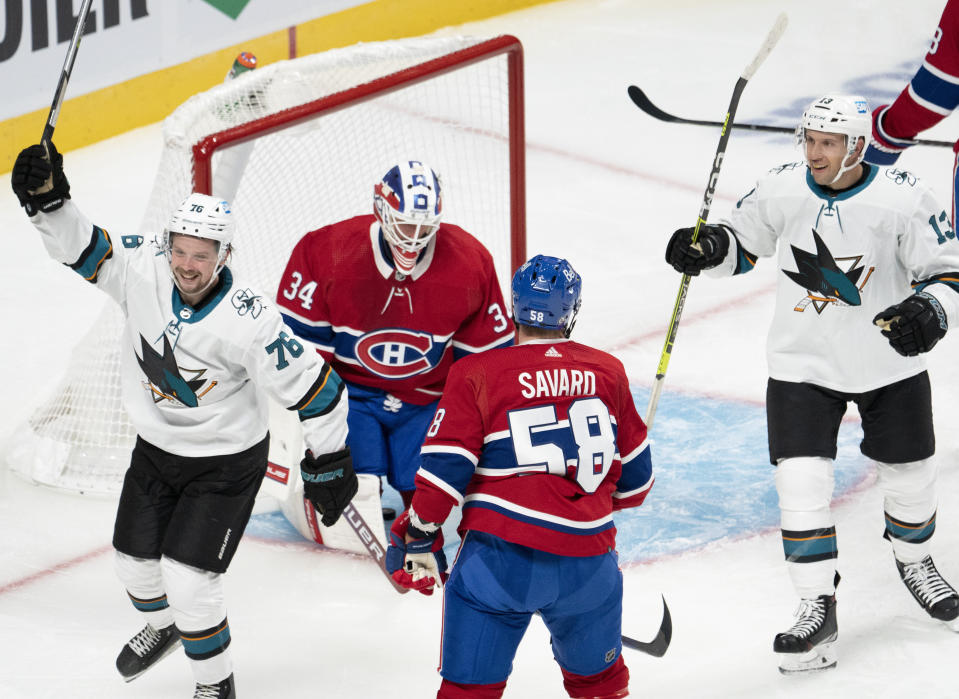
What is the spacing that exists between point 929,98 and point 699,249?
3.43 feet

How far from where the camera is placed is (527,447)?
2.66 m

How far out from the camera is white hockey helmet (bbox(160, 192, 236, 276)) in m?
2.89

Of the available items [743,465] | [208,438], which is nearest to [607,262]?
[743,465]

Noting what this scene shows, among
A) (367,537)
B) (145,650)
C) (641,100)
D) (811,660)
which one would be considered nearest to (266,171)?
(641,100)

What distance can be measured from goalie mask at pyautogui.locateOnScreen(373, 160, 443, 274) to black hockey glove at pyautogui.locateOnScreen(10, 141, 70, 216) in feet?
2.33

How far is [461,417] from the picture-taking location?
2.67 m

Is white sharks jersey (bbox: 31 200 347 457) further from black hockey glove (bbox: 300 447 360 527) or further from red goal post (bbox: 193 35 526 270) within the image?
red goal post (bbox: 193 35 526 270)

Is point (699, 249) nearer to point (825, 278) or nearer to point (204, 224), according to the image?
point (825, 278)

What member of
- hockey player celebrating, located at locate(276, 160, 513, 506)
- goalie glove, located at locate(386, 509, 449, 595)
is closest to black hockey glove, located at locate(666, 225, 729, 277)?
hockey player celebrating, located at locate(276, 160, 513, 506)

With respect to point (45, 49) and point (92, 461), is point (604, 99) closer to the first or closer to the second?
point (45, 49)

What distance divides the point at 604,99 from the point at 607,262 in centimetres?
174

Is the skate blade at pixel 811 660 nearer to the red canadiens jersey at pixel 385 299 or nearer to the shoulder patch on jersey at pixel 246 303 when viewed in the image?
the red canadiens jersey at pixel 385 299

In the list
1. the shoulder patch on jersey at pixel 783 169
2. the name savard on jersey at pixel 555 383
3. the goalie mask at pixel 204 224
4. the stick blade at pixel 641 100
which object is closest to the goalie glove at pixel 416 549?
the name savard on jersey at pixel 555 383

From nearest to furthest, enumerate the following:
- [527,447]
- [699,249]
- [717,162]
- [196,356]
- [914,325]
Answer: [527,447]
[196,356]
[914,325]
[699,249]
[717,162]
